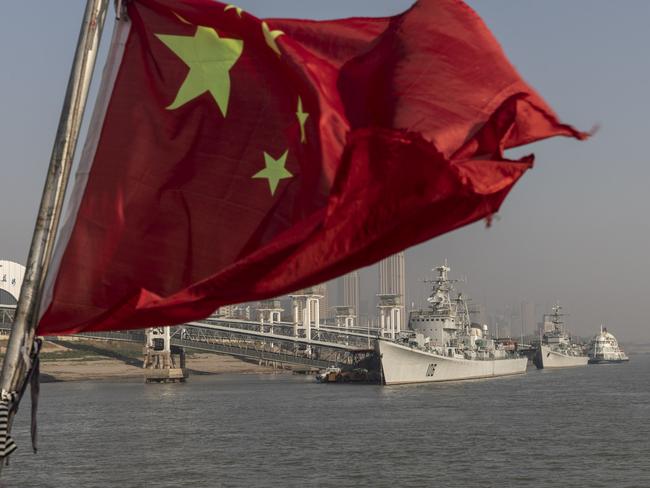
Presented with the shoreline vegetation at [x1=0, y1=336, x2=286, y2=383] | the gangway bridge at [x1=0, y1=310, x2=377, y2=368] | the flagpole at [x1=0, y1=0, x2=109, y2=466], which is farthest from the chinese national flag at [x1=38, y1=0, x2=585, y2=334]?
the shoreline vegetation at [x1=0, y1=336, x2=286, y2=383]

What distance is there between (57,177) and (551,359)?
15272 centimetres

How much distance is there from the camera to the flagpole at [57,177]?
19.2 feet

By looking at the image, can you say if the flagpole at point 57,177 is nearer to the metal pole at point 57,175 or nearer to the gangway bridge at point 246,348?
the metal pole at point 57,175

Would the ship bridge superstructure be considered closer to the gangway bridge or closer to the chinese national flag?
the gangway bridge

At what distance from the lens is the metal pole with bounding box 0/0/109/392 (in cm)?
586

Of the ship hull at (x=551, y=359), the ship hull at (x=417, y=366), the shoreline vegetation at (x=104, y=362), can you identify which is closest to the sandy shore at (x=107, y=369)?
the shoreline vegetation at (x=104, y=362)

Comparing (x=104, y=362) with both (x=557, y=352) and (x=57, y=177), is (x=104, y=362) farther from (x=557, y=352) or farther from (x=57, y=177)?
(x=57, y=177)

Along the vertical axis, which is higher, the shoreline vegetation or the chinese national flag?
the chinese national flag

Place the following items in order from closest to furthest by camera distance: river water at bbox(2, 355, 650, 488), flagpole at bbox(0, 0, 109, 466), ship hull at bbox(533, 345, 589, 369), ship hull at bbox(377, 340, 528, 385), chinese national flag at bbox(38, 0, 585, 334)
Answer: flagpole at bbox(0, 0, 109, 466) < chinese national flag at bbox(38, 0, 585, 334) < river water at bbox(2, 355, 650, 488) < ship hull at bbox(377, 340, 528, 385) < ship hull at bbox(533, 345, 589, 369)

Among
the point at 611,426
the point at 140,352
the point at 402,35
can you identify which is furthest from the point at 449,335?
the point at 402,35

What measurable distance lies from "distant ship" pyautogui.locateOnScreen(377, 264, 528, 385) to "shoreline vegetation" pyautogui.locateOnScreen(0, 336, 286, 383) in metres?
29.9

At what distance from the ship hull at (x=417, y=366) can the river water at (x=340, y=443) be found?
1847 cm

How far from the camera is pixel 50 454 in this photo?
35656 mm

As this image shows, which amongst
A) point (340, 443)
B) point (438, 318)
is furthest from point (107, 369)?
point (340, 443)
